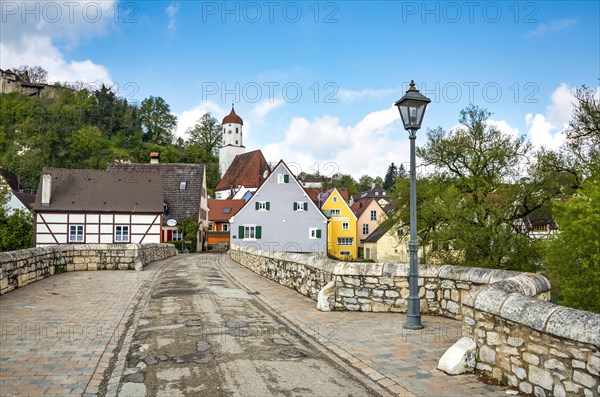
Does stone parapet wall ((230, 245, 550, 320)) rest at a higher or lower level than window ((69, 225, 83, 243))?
lower

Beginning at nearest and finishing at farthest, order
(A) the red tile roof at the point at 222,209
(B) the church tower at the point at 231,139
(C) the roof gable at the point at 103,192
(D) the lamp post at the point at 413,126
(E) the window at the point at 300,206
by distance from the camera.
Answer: (D) the lamp post at the point at 413,126
(C) the roof gable at the point at 103,192
(E) the window at the point at 300,206
(A) the red tile roof at the point at 222,209
(B) the church tower at the point at 231,139

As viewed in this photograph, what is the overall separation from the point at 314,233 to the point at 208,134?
6201 cm

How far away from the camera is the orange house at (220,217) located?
57.1m

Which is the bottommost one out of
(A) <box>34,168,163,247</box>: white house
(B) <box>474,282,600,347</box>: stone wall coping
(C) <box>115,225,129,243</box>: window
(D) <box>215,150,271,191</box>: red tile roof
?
(B) <box>474,282,600,347</box>: stone wall coping

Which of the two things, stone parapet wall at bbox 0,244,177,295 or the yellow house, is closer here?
stone parapet wall at bbox 0,244,177,295

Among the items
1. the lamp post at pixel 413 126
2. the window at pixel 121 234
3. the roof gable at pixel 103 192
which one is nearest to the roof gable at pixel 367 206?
the roof gable at pixel 103 192

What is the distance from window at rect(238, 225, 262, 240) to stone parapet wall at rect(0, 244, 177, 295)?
1784 cm

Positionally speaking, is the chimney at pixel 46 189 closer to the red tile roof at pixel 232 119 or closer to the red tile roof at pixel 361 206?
the red tile roof at pixel 361 206

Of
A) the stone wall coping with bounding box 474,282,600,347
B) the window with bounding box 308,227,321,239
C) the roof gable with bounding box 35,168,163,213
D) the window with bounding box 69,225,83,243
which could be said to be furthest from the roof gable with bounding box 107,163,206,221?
the stone wall coping with bounding box 474,282,600,347

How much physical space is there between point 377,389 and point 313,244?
3977cm

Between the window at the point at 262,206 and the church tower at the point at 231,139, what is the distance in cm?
5345

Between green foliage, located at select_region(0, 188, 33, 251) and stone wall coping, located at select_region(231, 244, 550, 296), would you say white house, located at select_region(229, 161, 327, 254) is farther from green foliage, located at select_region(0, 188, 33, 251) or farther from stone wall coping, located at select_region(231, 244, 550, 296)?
stone wall coping, located at select_region(231, 244, 550, 296)

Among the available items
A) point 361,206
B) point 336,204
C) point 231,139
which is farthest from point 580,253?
point 231,139

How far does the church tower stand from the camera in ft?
318
